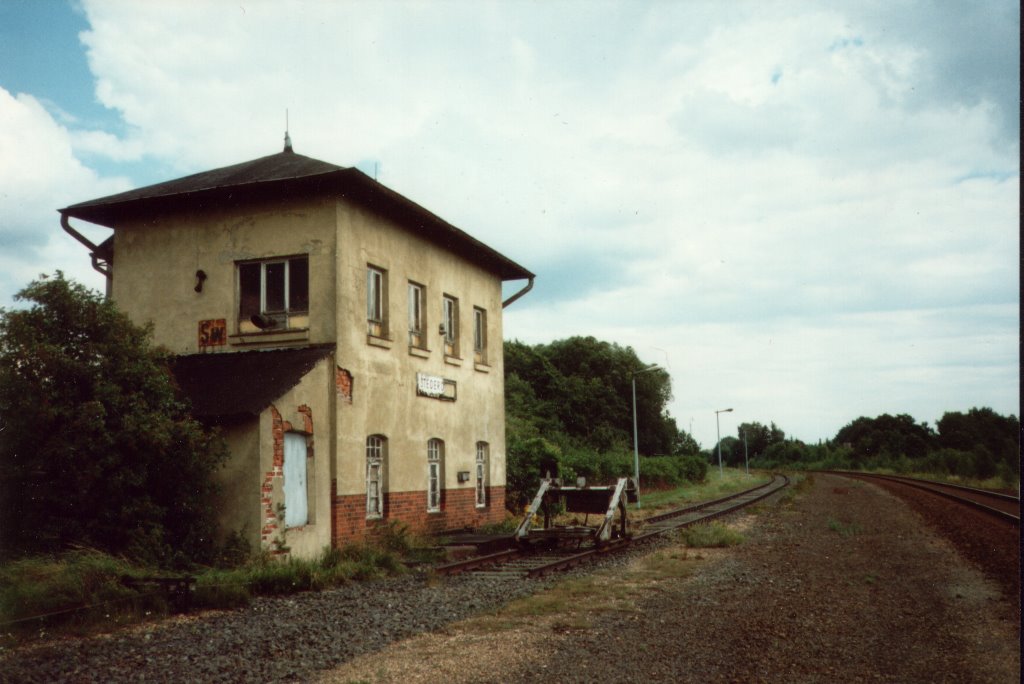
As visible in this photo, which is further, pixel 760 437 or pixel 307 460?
pixel 760 437

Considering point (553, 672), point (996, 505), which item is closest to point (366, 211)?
point (553, 672)

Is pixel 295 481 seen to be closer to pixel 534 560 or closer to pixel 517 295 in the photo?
pixel 534 560

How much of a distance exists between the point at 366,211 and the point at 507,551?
265 inches

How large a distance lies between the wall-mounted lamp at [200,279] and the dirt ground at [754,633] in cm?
909

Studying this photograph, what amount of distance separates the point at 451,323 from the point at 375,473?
187 inches

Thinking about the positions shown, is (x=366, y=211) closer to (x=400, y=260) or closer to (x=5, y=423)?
(x=400, y=260)

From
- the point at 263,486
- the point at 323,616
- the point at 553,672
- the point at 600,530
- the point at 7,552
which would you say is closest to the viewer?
the point at 553,672

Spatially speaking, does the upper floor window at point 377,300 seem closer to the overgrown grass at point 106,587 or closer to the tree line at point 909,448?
the overgrown grass at point 106,587

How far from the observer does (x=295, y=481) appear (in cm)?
1373

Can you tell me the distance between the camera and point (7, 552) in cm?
1023

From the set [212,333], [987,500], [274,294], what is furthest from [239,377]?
[987,500]

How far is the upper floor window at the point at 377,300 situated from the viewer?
644 inches

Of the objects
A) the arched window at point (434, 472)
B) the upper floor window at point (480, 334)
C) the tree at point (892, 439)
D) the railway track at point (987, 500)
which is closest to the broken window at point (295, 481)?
the arched window at point (434, 472)

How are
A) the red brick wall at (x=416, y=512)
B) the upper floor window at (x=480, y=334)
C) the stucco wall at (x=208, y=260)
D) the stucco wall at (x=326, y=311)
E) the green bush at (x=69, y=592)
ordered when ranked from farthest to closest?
1. the upper floor window at (x=480, y=334)
2. the stucco wall at (x=208, y=260)
3. the red brick wall at (x=416, y=512)
4. the stucco wall at (x=326, y=311)
5. the green bush at (x=69, y=592)
